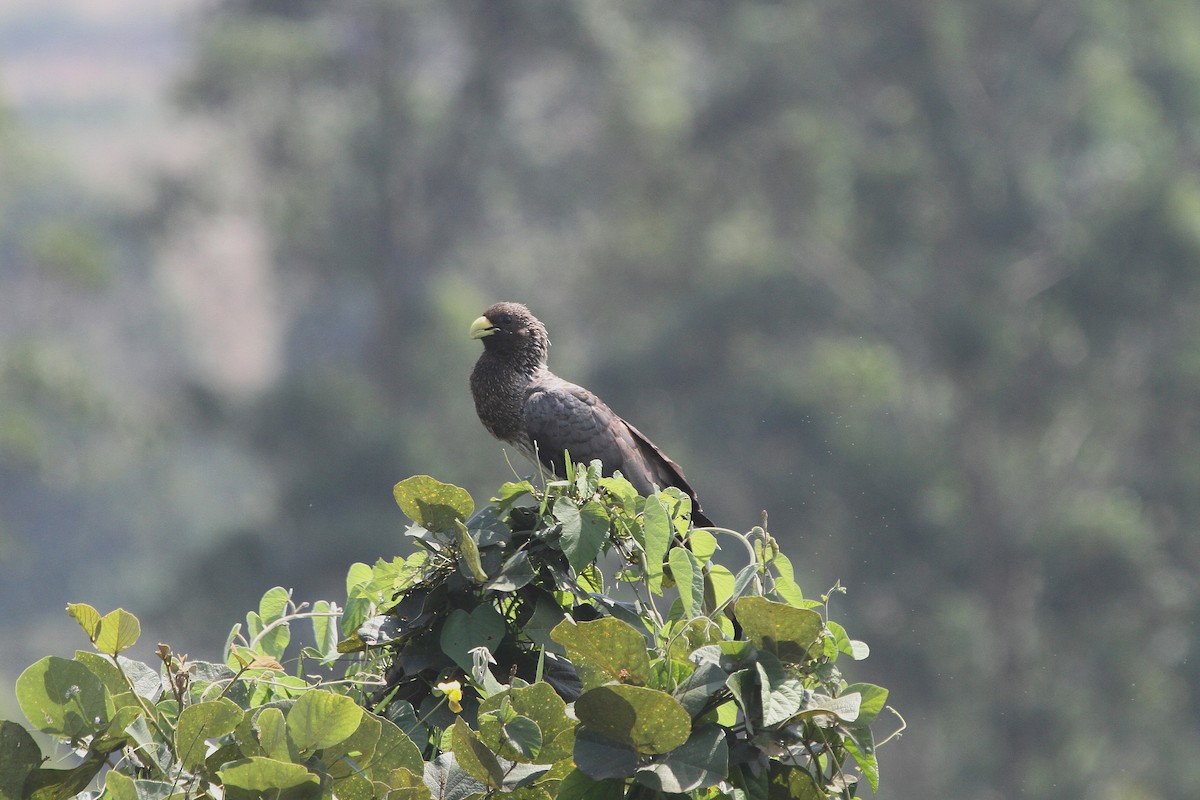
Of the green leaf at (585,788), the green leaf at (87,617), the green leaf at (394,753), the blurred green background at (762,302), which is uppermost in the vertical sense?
the blurred green background at (762,302)

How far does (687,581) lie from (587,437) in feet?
8.89

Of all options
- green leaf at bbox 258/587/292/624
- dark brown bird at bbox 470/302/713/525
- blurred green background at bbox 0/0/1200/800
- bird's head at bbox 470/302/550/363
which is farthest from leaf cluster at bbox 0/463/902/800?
blurred green background at bbox 0/0/1200/800

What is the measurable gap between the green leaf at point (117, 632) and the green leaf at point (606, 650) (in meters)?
0.62

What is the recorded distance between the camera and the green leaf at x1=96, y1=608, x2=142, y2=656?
247cm

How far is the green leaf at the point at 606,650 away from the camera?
2.46 meters

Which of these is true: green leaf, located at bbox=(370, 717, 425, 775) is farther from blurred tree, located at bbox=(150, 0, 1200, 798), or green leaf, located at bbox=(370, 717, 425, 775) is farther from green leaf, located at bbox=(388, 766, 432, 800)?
blurred tree, located at bbox=(150, 0, 1200, 798)

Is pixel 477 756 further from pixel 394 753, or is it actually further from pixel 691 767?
pixel 691 767

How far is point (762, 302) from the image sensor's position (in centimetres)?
2323

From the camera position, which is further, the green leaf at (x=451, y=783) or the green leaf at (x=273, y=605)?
the green leaf at (x=273, y=605)

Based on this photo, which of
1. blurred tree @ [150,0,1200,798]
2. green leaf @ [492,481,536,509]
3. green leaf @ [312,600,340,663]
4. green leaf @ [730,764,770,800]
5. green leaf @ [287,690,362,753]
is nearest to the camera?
green leaf @ [287,690,362,753]

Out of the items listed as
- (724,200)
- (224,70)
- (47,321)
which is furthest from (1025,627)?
(47,321)

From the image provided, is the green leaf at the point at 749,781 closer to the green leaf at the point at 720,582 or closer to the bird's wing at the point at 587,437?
the green leaf at the point at 720,582

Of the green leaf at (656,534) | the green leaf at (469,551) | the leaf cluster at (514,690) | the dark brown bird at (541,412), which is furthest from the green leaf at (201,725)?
the dark brown bird at (541,412)

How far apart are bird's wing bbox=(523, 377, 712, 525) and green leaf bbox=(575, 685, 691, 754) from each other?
9.71 feet
